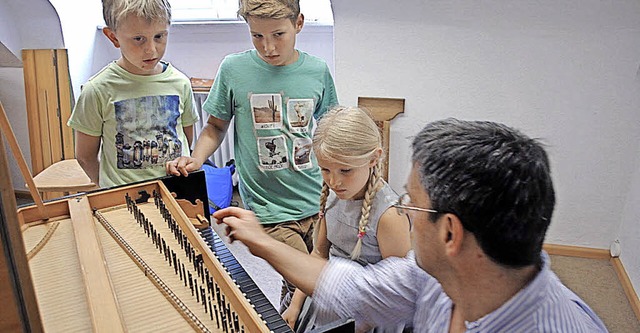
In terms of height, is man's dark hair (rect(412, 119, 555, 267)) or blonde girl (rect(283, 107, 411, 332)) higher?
man's dark hair (rect(412, 119, 555, 267))

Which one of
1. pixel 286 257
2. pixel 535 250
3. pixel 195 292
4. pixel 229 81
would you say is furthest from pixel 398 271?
pixel 229 81

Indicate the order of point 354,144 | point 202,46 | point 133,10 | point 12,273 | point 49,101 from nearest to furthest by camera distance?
point 12,273 < point 354,144 < point 133,10 < point 49,101 < point 202,46

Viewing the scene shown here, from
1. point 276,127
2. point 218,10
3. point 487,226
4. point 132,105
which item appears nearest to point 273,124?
point 276,127

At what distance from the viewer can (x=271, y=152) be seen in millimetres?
2127

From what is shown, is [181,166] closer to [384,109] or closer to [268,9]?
[268,9]

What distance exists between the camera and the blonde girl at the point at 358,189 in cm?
164

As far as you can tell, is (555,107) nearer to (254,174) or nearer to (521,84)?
(521,84)

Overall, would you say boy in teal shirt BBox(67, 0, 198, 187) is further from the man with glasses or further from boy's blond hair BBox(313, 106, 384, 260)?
the man with glasses

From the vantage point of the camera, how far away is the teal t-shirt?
2121mm

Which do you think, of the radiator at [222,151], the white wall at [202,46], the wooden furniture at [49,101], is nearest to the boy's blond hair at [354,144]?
the white wall at [202,46]

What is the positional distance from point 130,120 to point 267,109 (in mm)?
525

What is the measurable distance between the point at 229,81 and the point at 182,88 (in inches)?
7.6

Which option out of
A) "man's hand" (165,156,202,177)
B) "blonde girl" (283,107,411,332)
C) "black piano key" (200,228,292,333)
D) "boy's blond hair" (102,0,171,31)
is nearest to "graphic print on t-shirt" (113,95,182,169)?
"man's hand" (165,156,202,177)

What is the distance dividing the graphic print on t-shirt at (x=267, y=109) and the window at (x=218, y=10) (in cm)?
189
